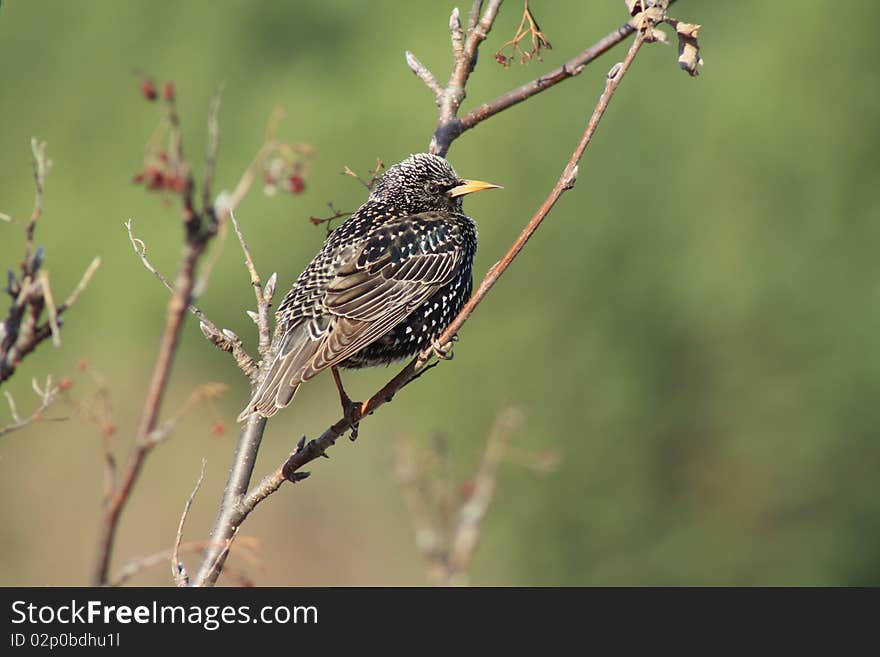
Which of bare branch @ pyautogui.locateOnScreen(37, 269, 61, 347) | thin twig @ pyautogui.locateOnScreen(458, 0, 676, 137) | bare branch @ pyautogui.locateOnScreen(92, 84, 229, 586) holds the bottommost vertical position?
bare branch @ pyautogui.locateOnScreen(92, 84, 229, 586)

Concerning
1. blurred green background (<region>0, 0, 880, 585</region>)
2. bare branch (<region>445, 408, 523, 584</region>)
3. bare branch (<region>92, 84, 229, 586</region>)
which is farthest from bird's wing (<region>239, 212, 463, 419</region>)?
blurred green background (<region>0, 0, 880, 585</region>)

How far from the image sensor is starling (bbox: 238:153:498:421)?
493cm

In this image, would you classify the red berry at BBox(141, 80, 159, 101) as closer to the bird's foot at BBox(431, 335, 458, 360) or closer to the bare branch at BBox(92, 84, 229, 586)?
the bare branch at BBox(92, 84, 229, 586)

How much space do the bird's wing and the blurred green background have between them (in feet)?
20.8

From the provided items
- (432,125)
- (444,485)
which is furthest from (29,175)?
(444,485)

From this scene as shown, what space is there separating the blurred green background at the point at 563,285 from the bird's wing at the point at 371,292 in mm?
6332

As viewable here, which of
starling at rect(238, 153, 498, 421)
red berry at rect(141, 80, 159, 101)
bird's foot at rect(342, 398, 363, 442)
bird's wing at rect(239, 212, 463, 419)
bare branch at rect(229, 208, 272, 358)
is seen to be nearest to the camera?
red berry at rect(141, 80, 159, 101)

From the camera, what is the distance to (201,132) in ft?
41.8

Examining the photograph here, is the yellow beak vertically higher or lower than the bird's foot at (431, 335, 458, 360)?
higher

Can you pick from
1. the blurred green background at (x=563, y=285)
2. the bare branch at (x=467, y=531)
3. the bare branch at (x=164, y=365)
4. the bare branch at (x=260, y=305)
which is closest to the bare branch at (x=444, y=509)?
the bare branch at (x=467, y=531)

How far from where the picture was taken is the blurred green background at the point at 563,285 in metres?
12.0

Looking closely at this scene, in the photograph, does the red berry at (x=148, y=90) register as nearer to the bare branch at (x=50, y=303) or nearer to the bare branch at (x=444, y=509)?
the bare branch at (x=50, y=303)

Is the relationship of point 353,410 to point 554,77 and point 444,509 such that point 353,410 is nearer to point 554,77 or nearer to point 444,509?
point 444,509

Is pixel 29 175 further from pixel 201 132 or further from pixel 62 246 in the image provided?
pixel 201 132
